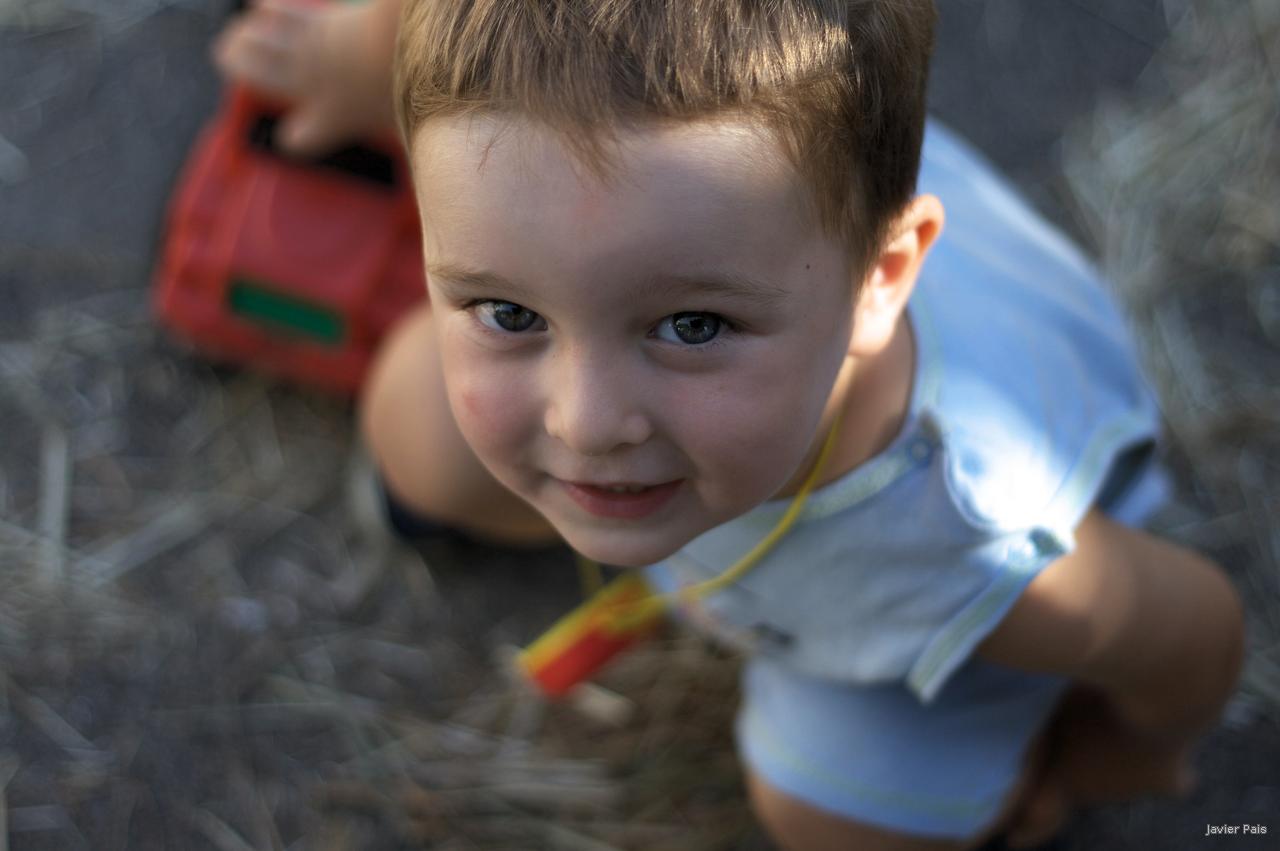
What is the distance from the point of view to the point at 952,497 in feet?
3.92

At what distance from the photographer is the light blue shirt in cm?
121

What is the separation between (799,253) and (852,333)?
0.51 feet

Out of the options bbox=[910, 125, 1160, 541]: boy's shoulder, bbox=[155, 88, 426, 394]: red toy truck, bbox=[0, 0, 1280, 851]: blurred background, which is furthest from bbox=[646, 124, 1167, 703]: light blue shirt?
bbox=[155, 88, 426, 394]: red toy truck

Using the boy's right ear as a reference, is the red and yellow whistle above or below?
below

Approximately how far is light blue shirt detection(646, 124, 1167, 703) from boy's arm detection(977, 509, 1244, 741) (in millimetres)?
41

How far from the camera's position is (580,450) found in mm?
956

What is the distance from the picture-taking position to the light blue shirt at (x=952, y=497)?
3.98 feet

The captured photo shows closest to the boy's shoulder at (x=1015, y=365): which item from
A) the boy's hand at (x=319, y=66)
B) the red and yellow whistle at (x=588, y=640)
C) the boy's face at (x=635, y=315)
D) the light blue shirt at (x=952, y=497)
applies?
the light blue shirt at (x=952, y=497)

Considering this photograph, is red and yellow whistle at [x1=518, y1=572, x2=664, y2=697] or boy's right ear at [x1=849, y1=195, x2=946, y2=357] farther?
red and yellow whistle at [x1=518, y1=572, x2=664, y2=697]

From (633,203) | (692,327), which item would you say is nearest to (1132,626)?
(692,327)

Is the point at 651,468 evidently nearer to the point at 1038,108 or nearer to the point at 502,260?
the point at 502,260

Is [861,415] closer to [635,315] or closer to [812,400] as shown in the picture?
[812,400]

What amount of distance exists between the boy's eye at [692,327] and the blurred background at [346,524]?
0.89 m

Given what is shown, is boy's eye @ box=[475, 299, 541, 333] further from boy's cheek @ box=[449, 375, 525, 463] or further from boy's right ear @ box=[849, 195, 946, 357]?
boy's right ear @ box=[849, 195, 946, 357]
